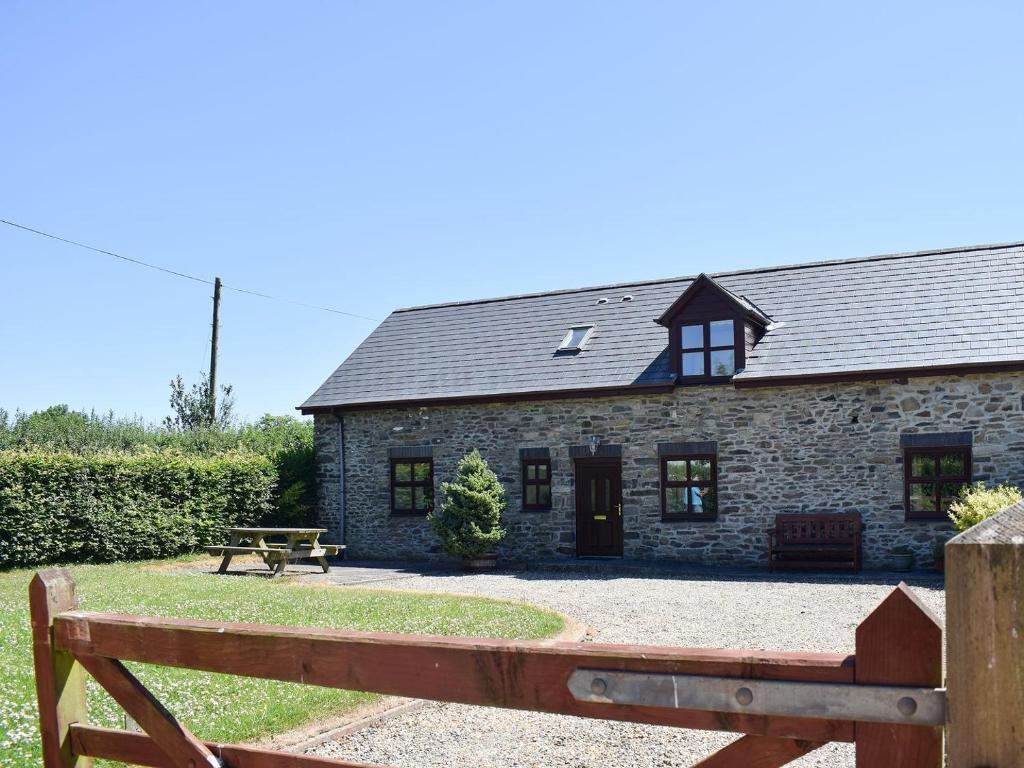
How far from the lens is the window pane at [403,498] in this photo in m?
21.4

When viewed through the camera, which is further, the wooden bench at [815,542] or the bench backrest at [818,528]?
the bench backrest at [818,528]

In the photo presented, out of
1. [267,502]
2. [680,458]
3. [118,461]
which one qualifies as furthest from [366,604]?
[267,502]

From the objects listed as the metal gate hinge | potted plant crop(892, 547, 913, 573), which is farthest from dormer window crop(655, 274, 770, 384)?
the metal gate hinge

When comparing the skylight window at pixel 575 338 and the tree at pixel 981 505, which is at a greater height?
the skylight window at pixel 575 338

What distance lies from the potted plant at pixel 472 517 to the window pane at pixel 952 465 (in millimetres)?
8438

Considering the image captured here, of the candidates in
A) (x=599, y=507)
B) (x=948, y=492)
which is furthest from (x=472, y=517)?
(x=948, y=492)

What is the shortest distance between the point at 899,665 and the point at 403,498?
2006 cm

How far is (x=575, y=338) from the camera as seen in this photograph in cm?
2142

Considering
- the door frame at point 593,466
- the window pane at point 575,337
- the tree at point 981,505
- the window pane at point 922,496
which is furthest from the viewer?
the window pane at point 575,337

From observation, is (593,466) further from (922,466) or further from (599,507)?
(922,466)

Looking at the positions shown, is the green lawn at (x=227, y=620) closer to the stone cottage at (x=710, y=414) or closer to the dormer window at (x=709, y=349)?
the stone cottage at (x=710, y=414)

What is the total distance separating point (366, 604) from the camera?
38.8 ft

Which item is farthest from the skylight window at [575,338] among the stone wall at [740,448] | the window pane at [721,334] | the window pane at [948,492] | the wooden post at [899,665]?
the wooden post at [899,665]

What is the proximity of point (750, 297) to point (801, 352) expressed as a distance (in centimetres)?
299
